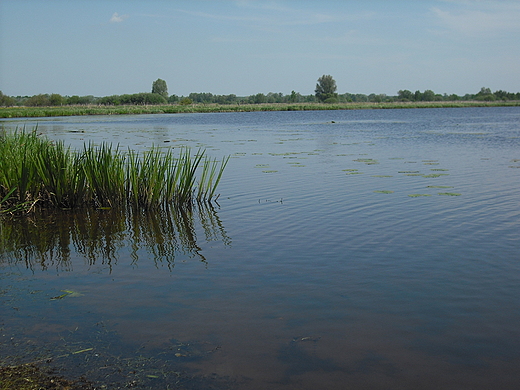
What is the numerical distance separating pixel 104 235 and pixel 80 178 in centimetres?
206

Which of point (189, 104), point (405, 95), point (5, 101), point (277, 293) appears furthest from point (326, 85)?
point (277, 293)

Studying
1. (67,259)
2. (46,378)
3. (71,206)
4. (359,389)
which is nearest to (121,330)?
(46,378)

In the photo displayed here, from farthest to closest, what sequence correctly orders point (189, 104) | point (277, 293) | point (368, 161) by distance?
point (189, 104), point (368, 161), point (277, 293)

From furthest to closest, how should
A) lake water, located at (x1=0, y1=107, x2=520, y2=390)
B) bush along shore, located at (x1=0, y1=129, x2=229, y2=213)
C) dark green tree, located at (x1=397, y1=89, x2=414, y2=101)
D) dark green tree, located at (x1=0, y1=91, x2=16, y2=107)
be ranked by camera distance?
dark green tree, located at (x1=397, y1=89, x2=414, y2=101), dark green tree, located at (x1=0, y1=91, x2=16, y2=107), bush along shore, located at (x1=0, y1=129, x2=229, y2=213), lake water, located at (x1=0, y1=107, x2=520, y2=390)

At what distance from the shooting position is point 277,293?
5777mm

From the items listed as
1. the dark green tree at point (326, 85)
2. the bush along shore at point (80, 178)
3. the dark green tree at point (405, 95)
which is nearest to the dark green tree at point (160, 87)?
the dark green tree at point (326, 85)

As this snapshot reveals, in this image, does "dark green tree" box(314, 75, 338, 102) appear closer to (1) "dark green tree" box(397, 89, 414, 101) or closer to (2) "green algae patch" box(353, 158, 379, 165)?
(1) "dark green tree" box(397, 89, 414, 101)

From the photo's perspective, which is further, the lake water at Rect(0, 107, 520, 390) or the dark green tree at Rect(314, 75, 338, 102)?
the dark green tree at Rect(314, 75, 338, 102)

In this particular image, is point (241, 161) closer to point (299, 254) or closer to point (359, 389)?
point (299, 254)

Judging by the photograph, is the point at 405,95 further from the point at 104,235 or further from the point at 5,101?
the point at 104,235

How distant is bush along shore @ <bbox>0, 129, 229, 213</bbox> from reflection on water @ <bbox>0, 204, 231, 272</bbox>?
265mm

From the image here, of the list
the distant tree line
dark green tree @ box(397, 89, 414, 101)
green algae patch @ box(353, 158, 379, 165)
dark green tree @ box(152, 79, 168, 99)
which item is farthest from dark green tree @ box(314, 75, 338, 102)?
green algae patch @ box(353, 158, 379, 165)

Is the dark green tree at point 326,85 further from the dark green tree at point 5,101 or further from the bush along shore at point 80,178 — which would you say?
the bush along shore at point 80,178

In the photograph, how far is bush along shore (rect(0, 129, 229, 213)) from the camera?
32.1ft
